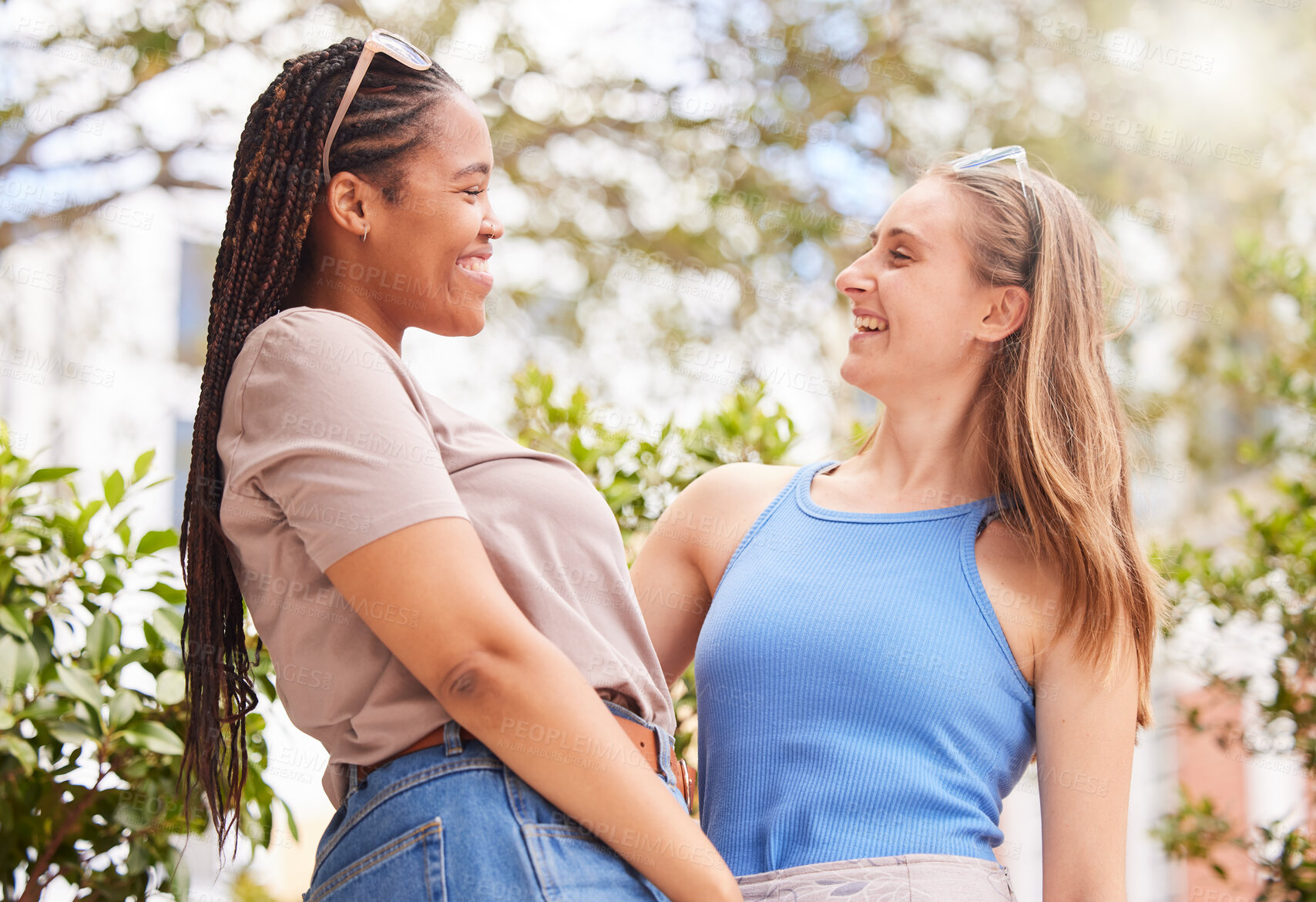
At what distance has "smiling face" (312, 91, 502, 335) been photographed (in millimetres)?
1443

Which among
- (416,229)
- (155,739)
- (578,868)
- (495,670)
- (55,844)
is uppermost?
(416,229)

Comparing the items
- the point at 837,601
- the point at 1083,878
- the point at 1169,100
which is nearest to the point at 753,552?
the point at 837,601

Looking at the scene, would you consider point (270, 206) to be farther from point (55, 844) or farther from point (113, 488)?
point (55, 844)

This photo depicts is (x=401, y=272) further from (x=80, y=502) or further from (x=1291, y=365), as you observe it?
(x=1291, y=365)

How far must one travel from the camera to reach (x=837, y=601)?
1.89m

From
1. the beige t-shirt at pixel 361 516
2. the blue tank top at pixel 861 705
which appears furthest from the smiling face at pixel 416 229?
the blue tank top at pixel 861 705

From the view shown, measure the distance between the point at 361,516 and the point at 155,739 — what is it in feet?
4.43

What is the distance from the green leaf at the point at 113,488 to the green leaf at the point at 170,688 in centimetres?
40

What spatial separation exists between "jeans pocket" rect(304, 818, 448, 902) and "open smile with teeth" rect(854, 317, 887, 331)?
128 cm

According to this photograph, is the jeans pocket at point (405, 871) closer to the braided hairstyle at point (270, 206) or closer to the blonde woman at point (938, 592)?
the braided hairstyle at point (270, 206)

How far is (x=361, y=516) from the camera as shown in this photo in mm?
1157

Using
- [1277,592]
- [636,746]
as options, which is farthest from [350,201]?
[1277,592]

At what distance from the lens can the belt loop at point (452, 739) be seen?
121cm

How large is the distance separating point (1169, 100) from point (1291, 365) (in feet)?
10.6
